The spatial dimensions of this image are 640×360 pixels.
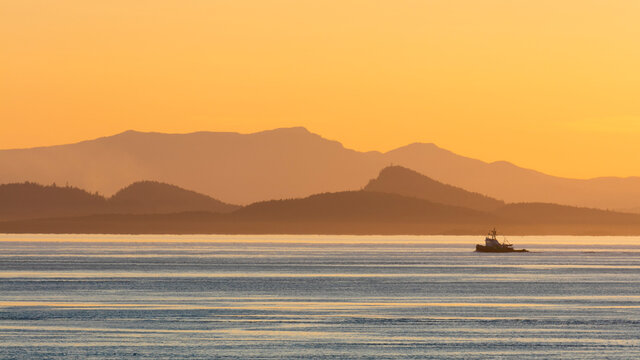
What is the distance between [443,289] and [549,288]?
12.5 m

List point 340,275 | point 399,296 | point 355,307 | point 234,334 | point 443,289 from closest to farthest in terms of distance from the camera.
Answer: point 234,334
point 355,307
point 399,296
point 443,289
point 340,275

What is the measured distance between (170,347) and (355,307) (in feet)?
105

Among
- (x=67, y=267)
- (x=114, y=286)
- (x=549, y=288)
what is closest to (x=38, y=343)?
(x=114, y=286)

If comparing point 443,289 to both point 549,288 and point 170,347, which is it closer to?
point 549,288

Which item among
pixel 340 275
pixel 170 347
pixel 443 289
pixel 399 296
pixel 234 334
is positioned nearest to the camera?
pixel 170 347

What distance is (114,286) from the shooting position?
129625 mm

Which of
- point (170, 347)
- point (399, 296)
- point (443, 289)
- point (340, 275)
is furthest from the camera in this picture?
point (340, 275)

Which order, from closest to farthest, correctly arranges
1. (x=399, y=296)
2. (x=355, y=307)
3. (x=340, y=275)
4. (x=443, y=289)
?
1. (x=355, y=307)
2. (x=399, y=296)
3. (x=443, y=289)
4. (x=340, y=275)

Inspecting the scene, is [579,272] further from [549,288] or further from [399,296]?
Answer: [399,296]

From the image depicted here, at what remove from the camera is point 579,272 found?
177 meters

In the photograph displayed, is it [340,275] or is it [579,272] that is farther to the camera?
[579,272]

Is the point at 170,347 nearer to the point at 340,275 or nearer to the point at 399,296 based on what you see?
the point at 399,296

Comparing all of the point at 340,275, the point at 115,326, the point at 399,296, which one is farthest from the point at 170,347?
the point at 340,275

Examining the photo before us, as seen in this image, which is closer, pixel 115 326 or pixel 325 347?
pixel 325 347
